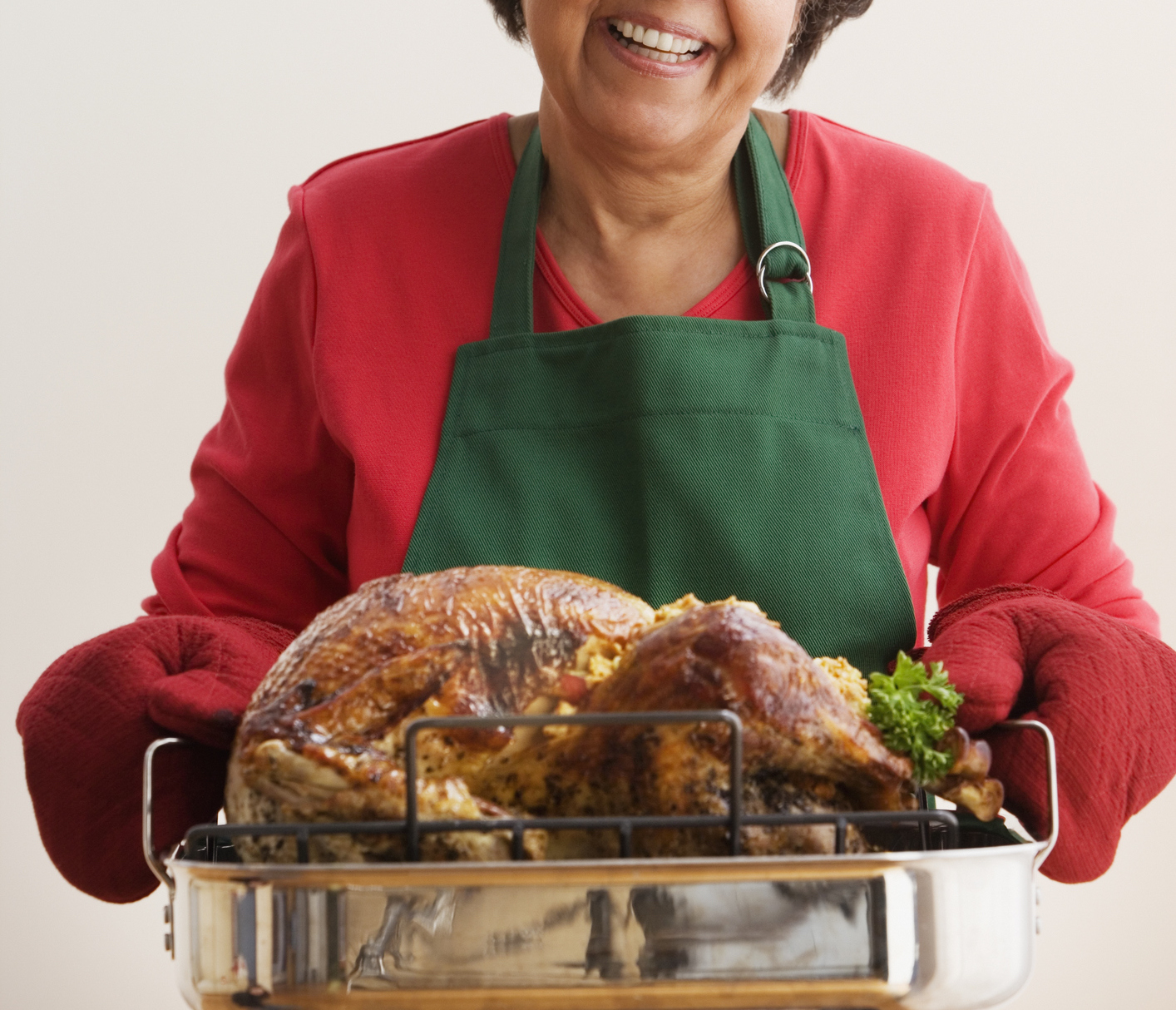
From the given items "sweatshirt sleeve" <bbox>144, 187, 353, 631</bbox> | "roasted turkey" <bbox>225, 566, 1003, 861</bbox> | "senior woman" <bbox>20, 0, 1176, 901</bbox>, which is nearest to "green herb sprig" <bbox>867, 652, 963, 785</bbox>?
"roasted turkey" <bbox>225, 566, 1003, 861</bbox>

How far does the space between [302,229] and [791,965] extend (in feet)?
3.48

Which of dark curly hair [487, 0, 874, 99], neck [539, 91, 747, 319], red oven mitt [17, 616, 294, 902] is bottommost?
red oven mitt [17, 616, 294, 902]

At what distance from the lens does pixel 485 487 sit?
1295 mm

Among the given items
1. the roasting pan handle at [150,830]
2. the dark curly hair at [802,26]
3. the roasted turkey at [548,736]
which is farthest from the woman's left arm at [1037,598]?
the roasting pan handle at [150,830]

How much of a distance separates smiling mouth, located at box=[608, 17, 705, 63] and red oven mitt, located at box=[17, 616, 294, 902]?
67 centimetres

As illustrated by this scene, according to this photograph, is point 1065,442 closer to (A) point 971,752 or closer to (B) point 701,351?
(B) point 701,351

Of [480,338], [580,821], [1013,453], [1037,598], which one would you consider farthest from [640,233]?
[580,821]

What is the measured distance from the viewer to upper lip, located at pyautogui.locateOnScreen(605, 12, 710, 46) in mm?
1228

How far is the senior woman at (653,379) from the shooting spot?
124cm

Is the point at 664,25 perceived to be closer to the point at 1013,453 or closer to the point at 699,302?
the point at 699,302

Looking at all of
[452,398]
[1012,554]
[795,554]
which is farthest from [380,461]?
[1012,554]

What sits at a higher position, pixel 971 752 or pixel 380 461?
pixel 380 461

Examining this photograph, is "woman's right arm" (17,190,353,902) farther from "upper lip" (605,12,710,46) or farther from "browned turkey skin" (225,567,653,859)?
"upper lip" (605,12,710,46)

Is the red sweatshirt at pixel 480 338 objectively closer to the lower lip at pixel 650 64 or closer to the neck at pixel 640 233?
the neck at pixel 640 233
